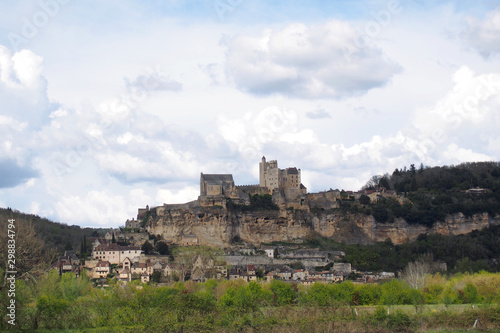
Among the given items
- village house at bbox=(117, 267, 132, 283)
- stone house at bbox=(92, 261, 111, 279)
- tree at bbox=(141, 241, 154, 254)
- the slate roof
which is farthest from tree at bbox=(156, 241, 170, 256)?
the slate roof

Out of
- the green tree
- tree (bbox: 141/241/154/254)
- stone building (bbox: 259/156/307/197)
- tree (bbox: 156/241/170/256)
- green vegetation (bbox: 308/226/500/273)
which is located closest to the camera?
the green tree

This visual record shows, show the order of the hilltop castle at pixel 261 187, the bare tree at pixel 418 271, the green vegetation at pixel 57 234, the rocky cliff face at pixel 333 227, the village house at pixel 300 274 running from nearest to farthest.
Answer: the bare tree at pixel 418 271 < the village house at pixel 300 274 < the green vegetation at pixel 57 234 < the rocky cliff face at pixel 333 227 < the hilltop castle at pixel 261 187

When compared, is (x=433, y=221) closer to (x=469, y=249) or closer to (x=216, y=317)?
(x=469, y=249)

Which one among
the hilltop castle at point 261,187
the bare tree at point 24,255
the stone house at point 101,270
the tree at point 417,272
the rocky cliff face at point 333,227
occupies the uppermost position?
the hilltop castle at point 261,187

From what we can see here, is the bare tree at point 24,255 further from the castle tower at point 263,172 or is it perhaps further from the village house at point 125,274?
the castle tower at point 263,172

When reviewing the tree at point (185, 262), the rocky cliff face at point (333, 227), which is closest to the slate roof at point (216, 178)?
the rocky cliff face at point (333, 227)

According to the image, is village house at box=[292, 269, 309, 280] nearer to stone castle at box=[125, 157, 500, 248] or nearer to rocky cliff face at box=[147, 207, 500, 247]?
stone castle at box=[125, 157, 500, 248]

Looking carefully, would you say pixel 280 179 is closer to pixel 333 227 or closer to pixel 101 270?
pixel 333 227

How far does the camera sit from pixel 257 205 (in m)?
97.0

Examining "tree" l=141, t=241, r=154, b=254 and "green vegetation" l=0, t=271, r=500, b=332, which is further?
"tree" l=141, t=241, r=154, b=254

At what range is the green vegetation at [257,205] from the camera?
9575 centimetres

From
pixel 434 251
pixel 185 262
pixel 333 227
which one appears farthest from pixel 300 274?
pixel 434 251

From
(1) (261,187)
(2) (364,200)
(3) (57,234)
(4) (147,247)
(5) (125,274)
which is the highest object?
(1) (261,187)

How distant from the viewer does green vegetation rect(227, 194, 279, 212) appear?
95750mm
